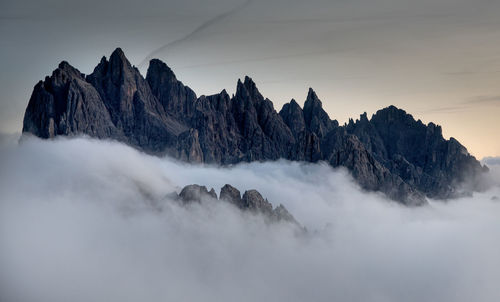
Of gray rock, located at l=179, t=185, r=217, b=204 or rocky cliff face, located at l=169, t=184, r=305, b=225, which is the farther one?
gray rock, located at l=179, t=185, r=217, b=204

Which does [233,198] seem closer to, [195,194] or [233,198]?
[233,198]

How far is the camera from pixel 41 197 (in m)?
184

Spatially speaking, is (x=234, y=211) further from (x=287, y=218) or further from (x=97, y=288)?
(x=97, y=288)

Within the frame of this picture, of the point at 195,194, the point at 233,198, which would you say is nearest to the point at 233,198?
the point at 233,198

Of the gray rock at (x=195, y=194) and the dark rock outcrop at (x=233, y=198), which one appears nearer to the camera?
the dark rock outcrop at (x=233, y=198)

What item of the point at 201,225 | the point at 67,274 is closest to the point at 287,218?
the point at 201,225

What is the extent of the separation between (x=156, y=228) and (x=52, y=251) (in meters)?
40.3

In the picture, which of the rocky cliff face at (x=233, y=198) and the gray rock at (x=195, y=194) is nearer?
the rocky cliff face at (x=233, y=198)

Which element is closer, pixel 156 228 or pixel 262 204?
pixel 262 204

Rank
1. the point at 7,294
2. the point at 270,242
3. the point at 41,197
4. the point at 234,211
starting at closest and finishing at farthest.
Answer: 1. the point at 7,294
2. the point at 234,211
3. the point at 41,197
4. the point at 270,242

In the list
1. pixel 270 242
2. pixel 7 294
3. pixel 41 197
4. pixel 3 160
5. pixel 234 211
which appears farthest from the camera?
pixel 270 242

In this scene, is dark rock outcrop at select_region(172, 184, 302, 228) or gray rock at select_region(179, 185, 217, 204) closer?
dark rock outcrop at select_region(172, 184, 302, 228)

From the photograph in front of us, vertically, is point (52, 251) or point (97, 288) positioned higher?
point (52, 251)

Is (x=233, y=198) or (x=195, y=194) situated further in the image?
(x=195, y=194)
